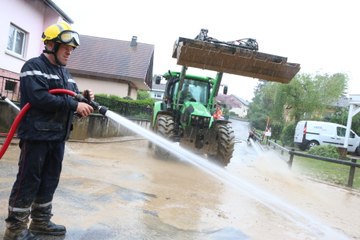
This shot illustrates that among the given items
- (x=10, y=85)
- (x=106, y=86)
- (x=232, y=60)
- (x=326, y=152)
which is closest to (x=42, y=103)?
(x=232, y=60)

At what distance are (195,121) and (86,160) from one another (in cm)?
305

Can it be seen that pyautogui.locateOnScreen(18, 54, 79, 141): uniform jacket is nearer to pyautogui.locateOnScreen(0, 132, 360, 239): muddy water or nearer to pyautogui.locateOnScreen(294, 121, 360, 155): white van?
pyautogui.locateOnScreen(0, 132, 360, 239): muddy water

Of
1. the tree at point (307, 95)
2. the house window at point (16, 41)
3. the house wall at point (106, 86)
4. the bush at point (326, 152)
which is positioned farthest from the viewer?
the tree at point (307, 95)

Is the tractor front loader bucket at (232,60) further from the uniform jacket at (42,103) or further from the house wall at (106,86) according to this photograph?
the house wall at (106,86)

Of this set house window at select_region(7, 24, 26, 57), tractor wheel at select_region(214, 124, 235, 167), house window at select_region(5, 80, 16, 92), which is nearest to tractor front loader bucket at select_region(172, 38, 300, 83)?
tractor wheel at select_region(214, 124, 235, 167)

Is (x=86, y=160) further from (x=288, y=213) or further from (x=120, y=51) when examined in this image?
(x=120, y=51)

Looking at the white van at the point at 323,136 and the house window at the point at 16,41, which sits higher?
the house window at the point at 16,41

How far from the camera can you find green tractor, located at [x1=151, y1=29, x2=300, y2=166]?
8.93m

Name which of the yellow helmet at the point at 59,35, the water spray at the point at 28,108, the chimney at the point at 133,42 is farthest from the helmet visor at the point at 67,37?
the chimney at the point at 133,42

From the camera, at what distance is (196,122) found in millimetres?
9992

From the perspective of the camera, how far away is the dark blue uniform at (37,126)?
10.9ft

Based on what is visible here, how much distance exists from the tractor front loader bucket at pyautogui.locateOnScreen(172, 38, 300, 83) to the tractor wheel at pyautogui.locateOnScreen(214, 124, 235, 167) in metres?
1.64

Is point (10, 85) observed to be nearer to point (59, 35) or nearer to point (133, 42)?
point (59, 35)

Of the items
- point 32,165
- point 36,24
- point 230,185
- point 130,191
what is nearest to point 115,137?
point 36,24
